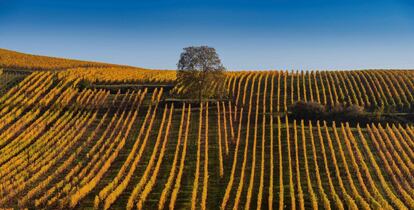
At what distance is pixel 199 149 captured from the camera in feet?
182

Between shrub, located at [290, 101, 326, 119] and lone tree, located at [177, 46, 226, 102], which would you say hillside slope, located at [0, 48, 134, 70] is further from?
shrub, located at [290, 101, 326, 119]

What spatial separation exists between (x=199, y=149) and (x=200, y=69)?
2232 centimetres

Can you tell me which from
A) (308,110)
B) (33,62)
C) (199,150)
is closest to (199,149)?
(199,150)

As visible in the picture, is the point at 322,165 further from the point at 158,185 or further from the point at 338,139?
the point at 158,185

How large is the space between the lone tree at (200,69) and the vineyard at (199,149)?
2974mm

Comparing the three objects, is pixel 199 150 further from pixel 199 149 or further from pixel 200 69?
pixel 200 69

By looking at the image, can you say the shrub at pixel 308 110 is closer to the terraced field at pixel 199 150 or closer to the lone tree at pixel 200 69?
the terraced field at pixel 199 150

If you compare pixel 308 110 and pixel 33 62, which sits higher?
pixel 33 62

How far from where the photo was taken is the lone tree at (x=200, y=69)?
249ft

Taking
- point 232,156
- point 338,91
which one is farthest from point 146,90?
Result: point 232,156

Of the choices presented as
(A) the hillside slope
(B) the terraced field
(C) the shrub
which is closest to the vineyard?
(B) the terraced field

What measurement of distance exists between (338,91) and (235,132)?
87.8ft

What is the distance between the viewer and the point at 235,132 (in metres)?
61.7

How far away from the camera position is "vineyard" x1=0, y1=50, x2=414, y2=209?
139 feet
